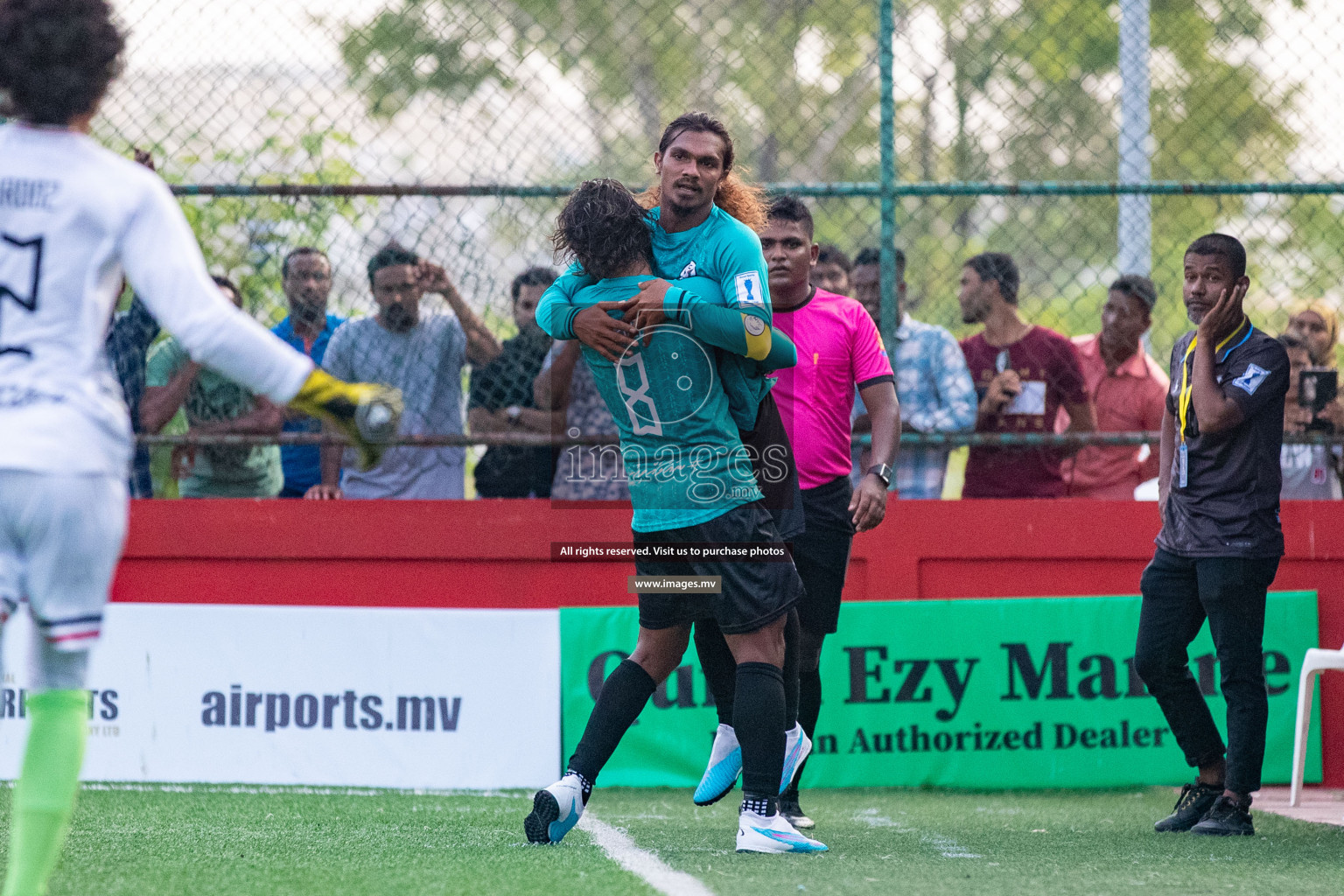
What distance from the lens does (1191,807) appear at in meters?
5.09

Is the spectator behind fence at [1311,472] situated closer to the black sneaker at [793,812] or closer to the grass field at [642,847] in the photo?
the grass field at [642,847]

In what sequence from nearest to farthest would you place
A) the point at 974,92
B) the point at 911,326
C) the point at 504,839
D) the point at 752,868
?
the point at 752,868 → the point at 504,839 → the point at 911,326 → the point at 974,92

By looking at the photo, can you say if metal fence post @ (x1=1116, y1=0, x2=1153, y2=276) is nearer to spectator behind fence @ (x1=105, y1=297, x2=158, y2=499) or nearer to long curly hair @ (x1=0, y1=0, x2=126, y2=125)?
spectator behind fence @ (x1=105, y1=297, x2=158, y2=499)

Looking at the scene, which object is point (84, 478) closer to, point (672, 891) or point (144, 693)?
point (672, 891)

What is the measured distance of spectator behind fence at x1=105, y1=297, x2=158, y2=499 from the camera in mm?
6398

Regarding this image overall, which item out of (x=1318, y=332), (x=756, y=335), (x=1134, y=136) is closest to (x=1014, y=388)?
(x=1318, y=332)

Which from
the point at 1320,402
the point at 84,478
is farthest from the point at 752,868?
the point at 1320,402

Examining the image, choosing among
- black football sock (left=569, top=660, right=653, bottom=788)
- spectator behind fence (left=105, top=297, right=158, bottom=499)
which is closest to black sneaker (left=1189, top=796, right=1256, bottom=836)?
black football sock (left=569, top=660, right=653, bottom=788)

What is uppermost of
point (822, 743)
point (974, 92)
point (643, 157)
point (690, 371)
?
point (643, 157)

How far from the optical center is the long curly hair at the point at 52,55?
109 inches

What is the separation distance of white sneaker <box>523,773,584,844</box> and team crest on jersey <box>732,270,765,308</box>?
4.82 feet

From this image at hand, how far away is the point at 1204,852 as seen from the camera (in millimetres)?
4469

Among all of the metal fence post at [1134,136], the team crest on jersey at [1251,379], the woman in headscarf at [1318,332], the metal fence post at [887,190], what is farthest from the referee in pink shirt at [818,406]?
the woman in headscarf at [1318,332]

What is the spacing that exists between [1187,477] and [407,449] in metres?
3.42
